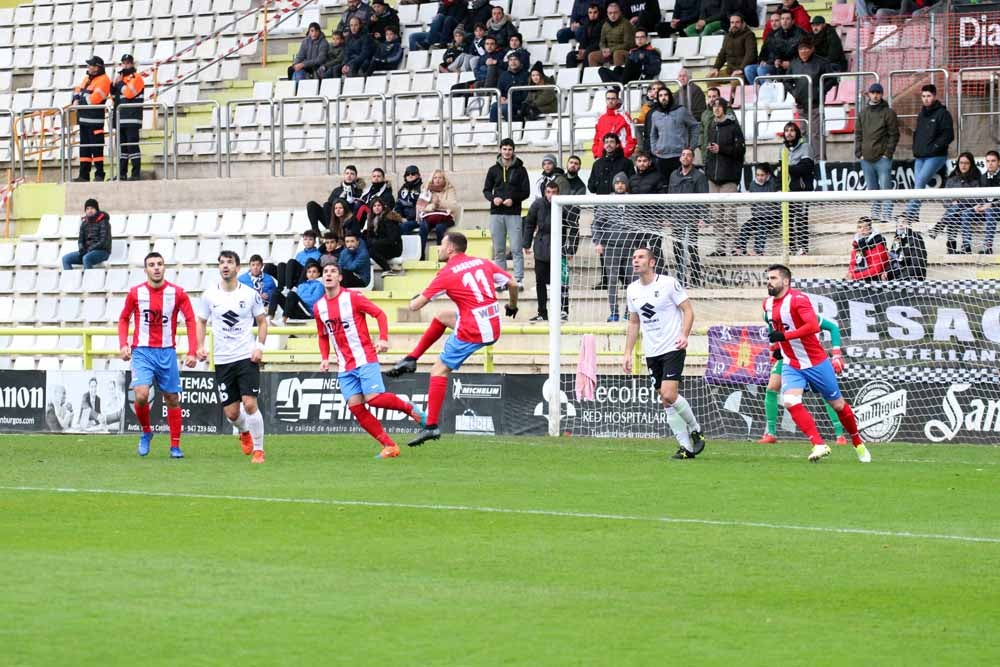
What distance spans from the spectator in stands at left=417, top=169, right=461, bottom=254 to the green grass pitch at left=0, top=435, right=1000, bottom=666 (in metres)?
9.24

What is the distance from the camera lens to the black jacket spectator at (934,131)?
21.7 m

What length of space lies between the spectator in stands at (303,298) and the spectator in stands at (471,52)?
17.3 ft

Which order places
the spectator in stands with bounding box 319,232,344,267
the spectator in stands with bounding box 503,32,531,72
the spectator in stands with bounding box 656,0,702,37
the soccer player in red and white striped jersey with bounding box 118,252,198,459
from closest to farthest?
1. the soccer player in red and white striped jersey with bounding box 118,252,198,459
2. the spectator in stands with bounding box 319,232,344,267
3. the spectator in stands with bounding box 503,32,531,72
4. the spectator in stands with bounding box 656,0,702,37

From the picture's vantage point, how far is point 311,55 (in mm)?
29688

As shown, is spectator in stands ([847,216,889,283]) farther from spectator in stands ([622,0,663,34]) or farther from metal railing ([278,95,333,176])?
metal railing ([278,95,333,176])

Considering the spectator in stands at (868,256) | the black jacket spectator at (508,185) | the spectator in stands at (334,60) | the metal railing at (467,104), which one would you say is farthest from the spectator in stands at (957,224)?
the spectator in stands at (334,60)

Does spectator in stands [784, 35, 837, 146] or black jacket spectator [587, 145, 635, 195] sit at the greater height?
spectator in stands [784, 35, 837, 146]

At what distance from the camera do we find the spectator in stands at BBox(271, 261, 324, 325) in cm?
2348

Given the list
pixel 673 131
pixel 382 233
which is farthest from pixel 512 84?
pixel 673 131

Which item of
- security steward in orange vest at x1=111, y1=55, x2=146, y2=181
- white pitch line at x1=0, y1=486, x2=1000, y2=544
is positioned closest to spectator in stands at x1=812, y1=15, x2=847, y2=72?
security steward in orange vest at x1=111, y1=55, x2=146, y2=181

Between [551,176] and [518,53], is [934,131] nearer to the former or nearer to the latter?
[551,176]

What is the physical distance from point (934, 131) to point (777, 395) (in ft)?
15.1

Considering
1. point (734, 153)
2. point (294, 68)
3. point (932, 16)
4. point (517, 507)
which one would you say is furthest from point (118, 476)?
point (294, 68)

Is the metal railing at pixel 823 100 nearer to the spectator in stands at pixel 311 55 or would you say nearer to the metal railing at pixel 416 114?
the metal railing at pixel 416 114
